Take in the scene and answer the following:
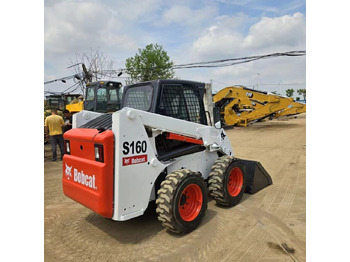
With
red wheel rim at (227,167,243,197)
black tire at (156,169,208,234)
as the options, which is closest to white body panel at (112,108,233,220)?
black tire at (156,169,208,234)

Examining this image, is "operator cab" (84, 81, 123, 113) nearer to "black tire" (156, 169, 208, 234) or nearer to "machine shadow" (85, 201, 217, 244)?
"machine shadow" (85, 201, 217, 244)

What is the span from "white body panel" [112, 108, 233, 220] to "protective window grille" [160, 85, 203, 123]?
0.88 feet

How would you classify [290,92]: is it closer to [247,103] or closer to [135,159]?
[247,103]

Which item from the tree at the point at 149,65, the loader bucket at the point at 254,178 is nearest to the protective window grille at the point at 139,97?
the loader bucket at the point at 254,178

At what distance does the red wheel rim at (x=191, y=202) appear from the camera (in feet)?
11.8

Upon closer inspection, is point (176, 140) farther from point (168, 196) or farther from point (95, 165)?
point (95, 165)

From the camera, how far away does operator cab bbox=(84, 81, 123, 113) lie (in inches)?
414

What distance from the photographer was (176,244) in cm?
322

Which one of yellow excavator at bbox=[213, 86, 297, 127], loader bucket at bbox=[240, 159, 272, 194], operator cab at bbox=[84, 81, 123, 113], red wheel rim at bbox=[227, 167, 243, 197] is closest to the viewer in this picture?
red wheel rim at bbox=[227, 167, 243, 197]

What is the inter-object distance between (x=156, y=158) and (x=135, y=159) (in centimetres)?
37

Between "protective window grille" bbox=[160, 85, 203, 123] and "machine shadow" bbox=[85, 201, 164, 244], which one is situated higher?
"protective window grille" bbox=[160, 85, 203, 123]

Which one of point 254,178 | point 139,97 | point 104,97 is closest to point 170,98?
point 139,97

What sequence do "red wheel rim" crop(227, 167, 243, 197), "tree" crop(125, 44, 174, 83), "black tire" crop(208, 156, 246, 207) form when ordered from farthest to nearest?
"tree" crop(125, 44, 174, 83) → "red wheel rim" crop(227, 167, 243, 197) → "black tire" crop(208, 156, 246, 207)

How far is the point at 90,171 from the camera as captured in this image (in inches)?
124
